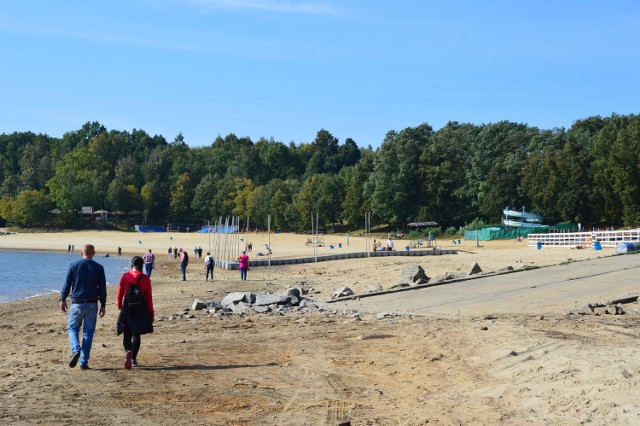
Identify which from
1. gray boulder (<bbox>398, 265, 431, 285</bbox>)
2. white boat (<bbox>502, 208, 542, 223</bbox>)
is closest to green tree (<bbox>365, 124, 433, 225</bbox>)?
white boat (<bbox>502, 208, 542, 223</bbox>)

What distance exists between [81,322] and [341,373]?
12.1 feet

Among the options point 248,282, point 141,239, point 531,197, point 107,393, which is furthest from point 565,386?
point 141,239

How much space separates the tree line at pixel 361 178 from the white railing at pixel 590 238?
13690 millimetres

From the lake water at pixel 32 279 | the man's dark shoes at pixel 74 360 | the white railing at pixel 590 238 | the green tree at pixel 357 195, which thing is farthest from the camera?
the green tree at pixel 357 195

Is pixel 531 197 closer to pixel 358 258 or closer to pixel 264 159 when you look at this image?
pixel 358 258

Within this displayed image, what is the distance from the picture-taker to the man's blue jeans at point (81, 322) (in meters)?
9.43

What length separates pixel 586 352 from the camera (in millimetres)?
8820

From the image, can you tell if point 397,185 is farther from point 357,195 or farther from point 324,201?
point 324,201

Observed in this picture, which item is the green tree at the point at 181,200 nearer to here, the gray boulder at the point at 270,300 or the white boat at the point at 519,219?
the white boat at the point at 519,219

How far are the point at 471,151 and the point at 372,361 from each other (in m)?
79.9

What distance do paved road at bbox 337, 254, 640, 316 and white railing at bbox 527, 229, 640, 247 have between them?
21493 millimetres

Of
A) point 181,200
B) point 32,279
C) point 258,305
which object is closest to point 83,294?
point 258,305

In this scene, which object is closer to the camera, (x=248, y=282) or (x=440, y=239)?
(x=248, y=282)

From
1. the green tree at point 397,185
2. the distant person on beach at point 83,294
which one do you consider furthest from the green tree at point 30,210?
the distant person on beach at point 83,294
